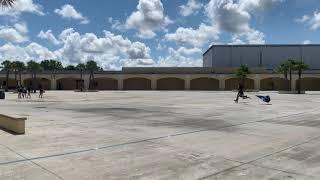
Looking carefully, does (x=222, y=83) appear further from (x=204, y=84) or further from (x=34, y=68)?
(x=34, y=68)

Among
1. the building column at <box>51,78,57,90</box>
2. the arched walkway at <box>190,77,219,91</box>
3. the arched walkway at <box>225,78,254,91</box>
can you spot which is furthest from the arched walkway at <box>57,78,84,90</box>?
the arched walkway at <box>225,78,254,91</box>

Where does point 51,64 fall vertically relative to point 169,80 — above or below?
above

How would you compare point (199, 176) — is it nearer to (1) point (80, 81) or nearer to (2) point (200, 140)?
(2) point (200, 140)

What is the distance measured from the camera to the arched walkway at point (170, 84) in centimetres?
8312

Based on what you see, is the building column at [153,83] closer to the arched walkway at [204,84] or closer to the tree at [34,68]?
the arched walkway at [204,84]

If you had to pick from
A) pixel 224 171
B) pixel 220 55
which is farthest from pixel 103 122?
pixel 220 55

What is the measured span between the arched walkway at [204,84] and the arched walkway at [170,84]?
245 centimetres

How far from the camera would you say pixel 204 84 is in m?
82.8

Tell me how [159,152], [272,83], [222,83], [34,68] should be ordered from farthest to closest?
[272,83] → [222,83] → [34,68] → [159,152]

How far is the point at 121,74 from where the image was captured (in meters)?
82.1

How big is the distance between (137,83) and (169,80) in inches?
263

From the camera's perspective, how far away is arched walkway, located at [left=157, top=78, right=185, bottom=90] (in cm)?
8312

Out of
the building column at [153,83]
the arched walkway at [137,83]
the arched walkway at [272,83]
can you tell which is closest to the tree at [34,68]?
the arched walkway at [137,83]

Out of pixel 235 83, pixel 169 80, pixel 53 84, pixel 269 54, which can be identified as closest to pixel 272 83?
pixel 235 83
